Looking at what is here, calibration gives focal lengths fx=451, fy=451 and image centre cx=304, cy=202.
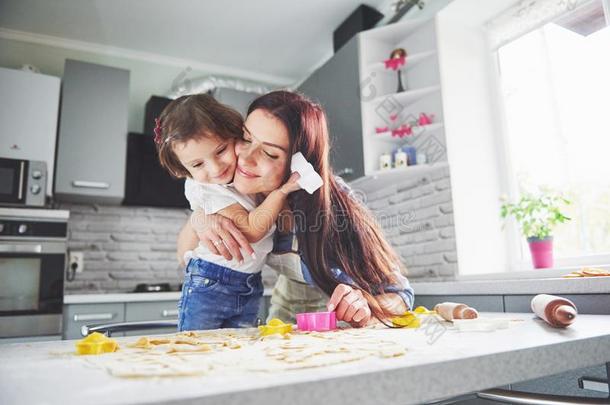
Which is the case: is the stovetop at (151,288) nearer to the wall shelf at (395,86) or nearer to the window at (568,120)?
the wall shelf at (395,86)

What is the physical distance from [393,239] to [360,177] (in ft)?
1.59

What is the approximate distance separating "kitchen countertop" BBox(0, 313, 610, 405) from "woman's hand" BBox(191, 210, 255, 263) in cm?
49

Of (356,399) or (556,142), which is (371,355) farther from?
(556,142)

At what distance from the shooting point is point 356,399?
1.53 feet

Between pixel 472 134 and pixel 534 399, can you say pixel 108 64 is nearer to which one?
pixel 472 134

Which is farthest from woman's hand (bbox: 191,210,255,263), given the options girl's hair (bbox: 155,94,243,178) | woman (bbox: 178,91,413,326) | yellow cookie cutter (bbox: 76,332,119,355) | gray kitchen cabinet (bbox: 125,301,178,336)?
gray kitchen cabinet (bbox: 125,301,178,336)

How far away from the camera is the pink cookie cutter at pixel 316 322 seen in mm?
1022

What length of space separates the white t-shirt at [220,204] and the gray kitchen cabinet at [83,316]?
1252mm

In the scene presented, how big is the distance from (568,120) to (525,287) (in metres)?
1.00

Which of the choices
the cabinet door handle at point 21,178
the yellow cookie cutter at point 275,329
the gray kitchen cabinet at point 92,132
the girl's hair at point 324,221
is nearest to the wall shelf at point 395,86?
the girl's hair at point 324,221

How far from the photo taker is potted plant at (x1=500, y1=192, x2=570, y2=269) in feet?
6.29

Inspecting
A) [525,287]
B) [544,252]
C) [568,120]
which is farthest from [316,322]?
[568,120]

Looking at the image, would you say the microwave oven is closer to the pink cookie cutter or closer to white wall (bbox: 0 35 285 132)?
white wall (bbox: 0 35 285 132)

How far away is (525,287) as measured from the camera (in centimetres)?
145
